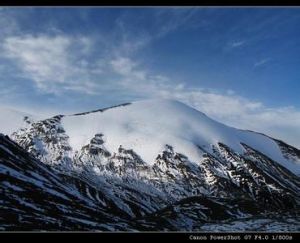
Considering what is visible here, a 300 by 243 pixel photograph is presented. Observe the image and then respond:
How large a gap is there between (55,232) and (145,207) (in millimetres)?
171746

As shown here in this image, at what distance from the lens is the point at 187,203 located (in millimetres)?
172875

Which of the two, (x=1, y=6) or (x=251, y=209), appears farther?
(x=251, y=209)

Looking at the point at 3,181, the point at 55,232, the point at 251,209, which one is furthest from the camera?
the point at 251,209

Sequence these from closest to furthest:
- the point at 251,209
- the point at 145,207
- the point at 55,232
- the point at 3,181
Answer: the point at 55,232 < the point at 3,181 < the point at 251,209 < the point at 145,207

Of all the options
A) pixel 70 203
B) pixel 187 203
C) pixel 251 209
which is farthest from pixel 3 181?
pixel 251 209

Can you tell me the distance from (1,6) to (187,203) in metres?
161

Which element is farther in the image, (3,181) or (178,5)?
(3,181)
